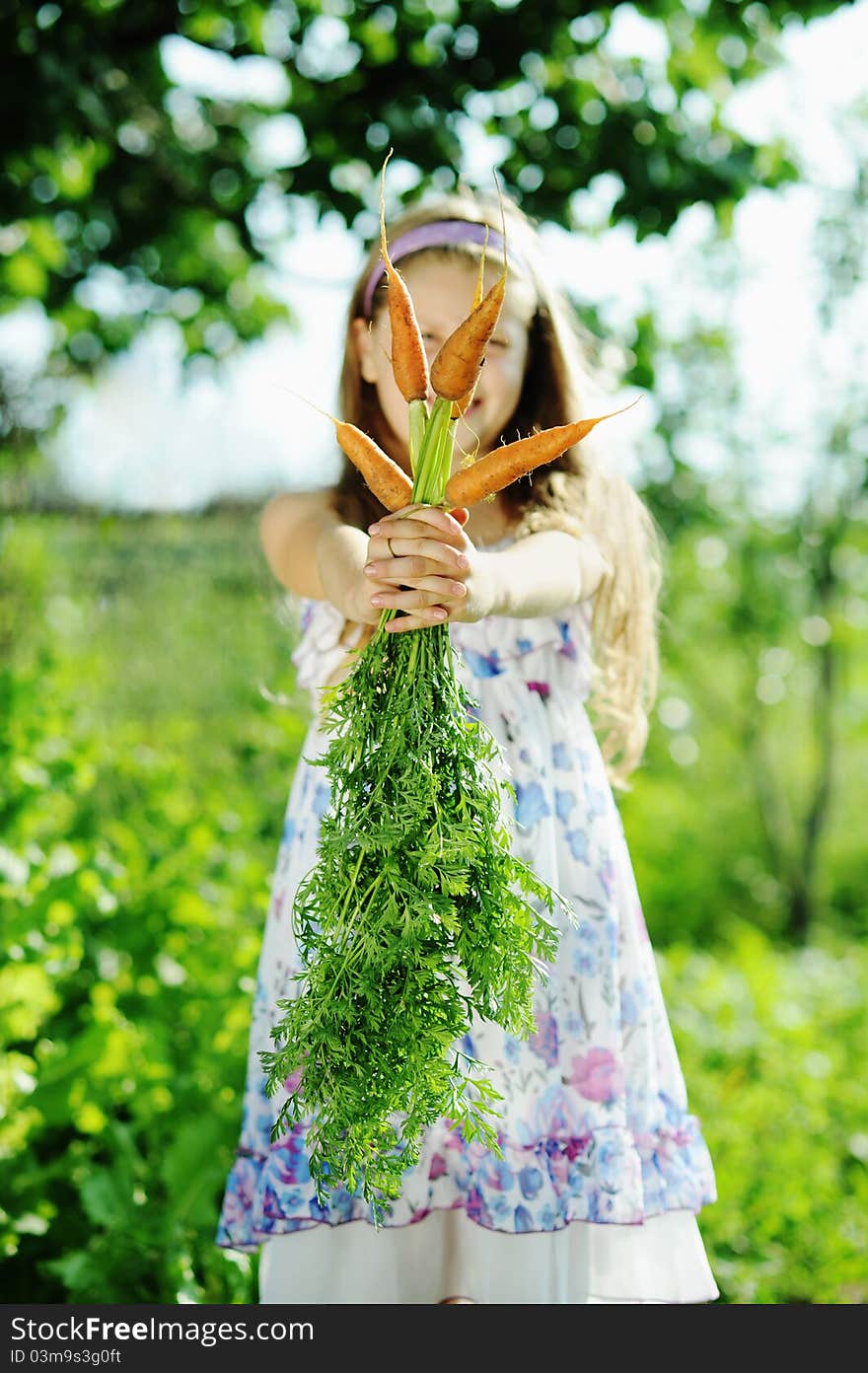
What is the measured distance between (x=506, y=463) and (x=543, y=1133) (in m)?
0.96

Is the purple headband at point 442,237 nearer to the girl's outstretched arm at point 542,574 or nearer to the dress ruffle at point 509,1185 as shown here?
the girl's outstretched arm at point 542,574

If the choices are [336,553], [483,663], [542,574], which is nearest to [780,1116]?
[483,663]

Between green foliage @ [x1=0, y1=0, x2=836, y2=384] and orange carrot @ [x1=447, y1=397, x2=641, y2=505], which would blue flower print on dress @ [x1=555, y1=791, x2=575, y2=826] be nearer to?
orange carrot @ [x1=447, y1=397, x2=641, y2=505]

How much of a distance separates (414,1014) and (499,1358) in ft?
1.96

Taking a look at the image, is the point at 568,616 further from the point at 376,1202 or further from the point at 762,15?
the point at 762,15

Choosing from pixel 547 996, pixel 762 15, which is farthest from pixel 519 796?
pixel 762 15

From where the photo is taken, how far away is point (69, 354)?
5.72 m

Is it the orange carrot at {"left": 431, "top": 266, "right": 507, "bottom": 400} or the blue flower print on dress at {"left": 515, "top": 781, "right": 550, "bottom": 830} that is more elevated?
the orange carrot at {"left": 431, "top": 266, "right": 507, "bottom": 400}

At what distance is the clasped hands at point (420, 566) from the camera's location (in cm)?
124

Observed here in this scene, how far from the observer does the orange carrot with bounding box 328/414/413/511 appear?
127cm

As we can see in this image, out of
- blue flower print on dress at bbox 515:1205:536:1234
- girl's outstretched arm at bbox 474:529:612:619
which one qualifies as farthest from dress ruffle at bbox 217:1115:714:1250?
girl's outstretched arm at bbox 474:529:612:619

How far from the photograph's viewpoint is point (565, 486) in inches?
74.5

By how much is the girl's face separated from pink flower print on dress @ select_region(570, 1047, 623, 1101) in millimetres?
890

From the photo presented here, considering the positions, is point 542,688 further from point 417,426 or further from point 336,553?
point 417,426
